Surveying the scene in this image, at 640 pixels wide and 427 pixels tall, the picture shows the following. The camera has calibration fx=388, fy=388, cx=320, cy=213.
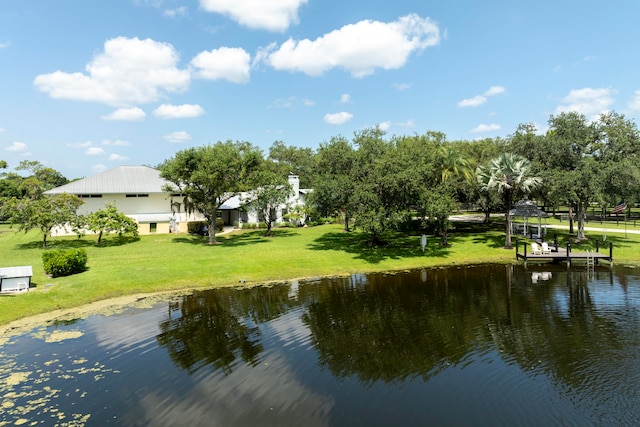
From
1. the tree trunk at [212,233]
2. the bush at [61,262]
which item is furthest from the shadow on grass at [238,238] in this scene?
the bush at [61,262]

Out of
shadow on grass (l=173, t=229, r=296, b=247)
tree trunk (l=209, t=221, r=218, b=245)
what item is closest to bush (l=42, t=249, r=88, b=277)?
shadow on grass (l=173, t=229, r=296, b=247)

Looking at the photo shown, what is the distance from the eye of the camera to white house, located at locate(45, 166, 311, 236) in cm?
4475

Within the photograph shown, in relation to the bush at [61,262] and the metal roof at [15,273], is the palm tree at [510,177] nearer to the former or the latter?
the bush at [61,262]

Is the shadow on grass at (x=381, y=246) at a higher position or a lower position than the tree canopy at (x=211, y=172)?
lower

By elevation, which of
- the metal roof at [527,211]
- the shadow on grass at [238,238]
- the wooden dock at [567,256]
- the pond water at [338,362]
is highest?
the metal roof at [527,211]

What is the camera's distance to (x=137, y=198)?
46469 millimetres

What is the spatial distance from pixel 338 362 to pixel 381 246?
22159 mm

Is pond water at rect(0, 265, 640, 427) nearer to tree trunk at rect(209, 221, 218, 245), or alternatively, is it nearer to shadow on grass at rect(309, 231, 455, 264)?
shadow on grass at rect(309, 231, 455, 264)

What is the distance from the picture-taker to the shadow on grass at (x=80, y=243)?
1383 inches

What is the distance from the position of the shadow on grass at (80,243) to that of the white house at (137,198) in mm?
5059

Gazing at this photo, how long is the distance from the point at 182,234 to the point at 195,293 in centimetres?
2493

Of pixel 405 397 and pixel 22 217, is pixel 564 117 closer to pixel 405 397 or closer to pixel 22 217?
pixel 405 397

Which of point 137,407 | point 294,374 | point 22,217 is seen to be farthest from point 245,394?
point 22,217

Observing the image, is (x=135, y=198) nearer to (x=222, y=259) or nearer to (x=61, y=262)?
(x=222, y=259)
